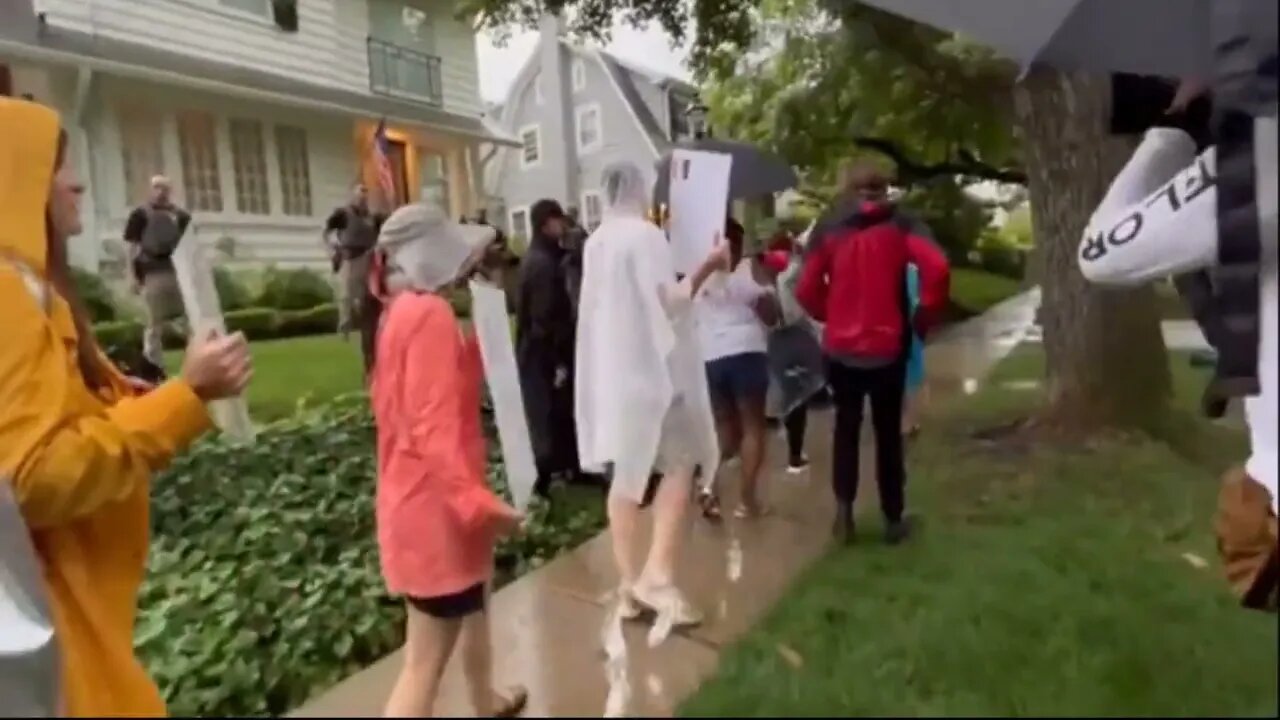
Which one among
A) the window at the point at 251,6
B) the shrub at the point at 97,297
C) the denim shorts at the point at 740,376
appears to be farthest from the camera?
the denim shorts at the point at 740,376

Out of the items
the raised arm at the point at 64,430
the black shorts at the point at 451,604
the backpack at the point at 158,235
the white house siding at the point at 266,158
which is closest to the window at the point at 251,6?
the white house siding at the point at 266,158

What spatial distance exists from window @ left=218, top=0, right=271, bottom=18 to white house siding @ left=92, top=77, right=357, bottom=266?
0.95 feet

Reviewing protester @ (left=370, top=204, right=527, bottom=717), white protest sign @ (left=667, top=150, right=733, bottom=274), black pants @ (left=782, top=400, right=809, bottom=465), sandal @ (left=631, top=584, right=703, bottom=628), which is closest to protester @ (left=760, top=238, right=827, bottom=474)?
black pants @ (left=782, top=400, right=809, bottom=465)

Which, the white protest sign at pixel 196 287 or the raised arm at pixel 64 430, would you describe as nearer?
the raised arm at pixel 64 430

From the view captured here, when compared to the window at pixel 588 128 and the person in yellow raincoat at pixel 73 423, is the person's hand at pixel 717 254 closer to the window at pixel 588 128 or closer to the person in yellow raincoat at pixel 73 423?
the window at pixel 588 128

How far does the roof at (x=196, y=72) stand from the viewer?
171 inches

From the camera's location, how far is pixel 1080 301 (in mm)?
5703

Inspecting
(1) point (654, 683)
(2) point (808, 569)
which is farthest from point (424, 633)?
(2) point (808, 569)

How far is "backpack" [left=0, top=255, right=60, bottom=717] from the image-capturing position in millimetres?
2383

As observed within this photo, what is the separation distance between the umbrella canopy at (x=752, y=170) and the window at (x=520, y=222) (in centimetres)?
81

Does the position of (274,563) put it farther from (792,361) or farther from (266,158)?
(792,361)

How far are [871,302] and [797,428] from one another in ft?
5.71

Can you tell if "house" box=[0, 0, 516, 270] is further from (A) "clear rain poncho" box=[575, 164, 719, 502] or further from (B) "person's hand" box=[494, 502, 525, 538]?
(B) "person's hand" box=[494, 502, 525, 538]

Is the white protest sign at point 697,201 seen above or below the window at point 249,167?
below
